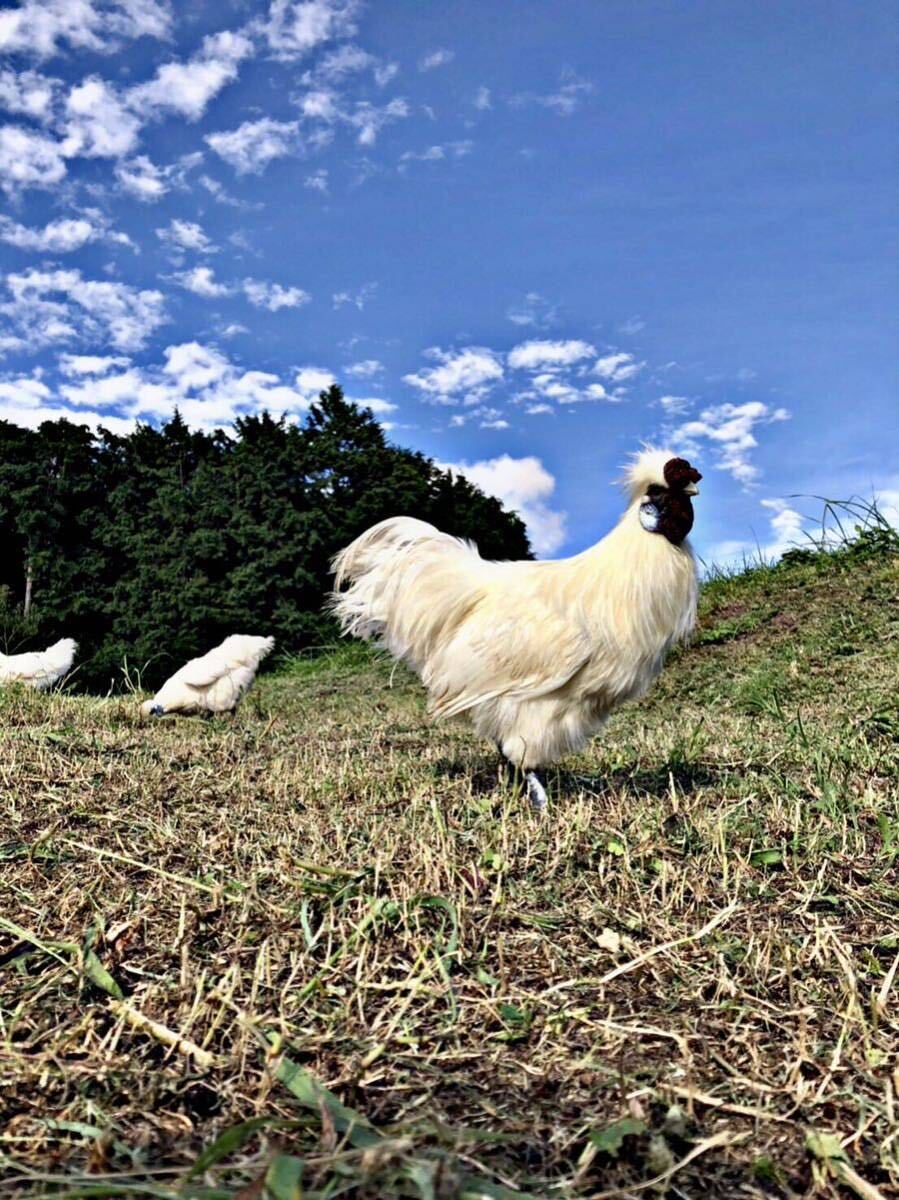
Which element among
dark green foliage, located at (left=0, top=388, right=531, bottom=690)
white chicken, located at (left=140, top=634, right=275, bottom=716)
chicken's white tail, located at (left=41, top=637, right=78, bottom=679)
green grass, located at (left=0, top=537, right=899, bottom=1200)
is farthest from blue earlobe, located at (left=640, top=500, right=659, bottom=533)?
dark green foliage, located at (left=0, top=388, right=531, bottom=690)

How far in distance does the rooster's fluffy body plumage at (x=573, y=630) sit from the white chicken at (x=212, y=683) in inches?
165

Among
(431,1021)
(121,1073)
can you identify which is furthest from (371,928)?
(121,1073)

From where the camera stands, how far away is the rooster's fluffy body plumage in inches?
145

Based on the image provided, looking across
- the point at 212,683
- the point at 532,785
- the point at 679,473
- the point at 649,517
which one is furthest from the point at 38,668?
the point at 679,473

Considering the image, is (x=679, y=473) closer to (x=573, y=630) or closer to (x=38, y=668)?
(x=573, y=630)

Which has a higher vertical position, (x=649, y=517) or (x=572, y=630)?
(x=649, y=517)

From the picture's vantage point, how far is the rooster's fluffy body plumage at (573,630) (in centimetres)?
367

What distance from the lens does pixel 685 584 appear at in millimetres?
3818

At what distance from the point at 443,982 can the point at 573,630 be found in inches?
73.4

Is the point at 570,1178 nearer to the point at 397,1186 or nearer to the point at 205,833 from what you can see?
the point at 397,1186

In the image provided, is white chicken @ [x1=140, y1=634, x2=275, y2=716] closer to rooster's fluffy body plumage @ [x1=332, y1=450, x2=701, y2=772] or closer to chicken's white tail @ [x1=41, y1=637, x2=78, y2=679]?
chicken's white tail @ [x1=41, y1=637, x2=78, y2=679]

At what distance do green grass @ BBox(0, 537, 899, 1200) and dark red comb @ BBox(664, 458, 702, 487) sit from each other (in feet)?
4.10

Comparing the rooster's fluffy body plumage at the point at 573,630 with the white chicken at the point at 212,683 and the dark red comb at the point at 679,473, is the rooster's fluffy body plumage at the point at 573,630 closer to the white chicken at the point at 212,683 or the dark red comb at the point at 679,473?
the dark red comb at the point at 679,473

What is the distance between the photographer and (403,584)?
4438mm
